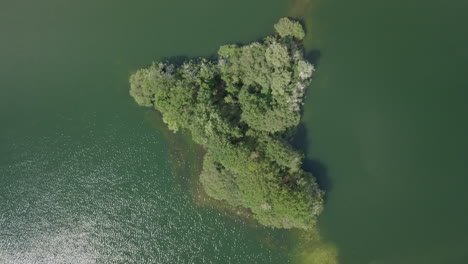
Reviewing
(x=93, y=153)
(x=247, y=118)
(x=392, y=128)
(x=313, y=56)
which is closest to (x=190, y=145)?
(x=247, y=118)

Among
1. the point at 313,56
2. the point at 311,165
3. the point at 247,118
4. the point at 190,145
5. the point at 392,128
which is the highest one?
the point at 313,56

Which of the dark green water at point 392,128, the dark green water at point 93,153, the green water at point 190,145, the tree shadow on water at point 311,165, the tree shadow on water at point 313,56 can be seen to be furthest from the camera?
the tree shadow on water at point 313,56

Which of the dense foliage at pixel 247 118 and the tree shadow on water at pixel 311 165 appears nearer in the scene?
the dense foliage at pixel 247 118

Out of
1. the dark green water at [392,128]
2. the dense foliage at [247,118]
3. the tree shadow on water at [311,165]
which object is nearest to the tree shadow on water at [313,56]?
the dark green water at [392,128]

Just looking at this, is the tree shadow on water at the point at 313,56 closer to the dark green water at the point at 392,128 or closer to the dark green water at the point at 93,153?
the dark green water at the point at 392,128

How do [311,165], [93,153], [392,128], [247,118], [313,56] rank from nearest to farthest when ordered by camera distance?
[247,118] → [93,153] → [311,165] → [392,128] → [313,56]

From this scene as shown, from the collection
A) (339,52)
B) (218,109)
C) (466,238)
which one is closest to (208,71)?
(218,109)

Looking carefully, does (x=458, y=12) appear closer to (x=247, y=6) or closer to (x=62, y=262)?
(x=247, y=6)

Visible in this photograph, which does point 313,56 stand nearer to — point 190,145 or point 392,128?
point 392,128
